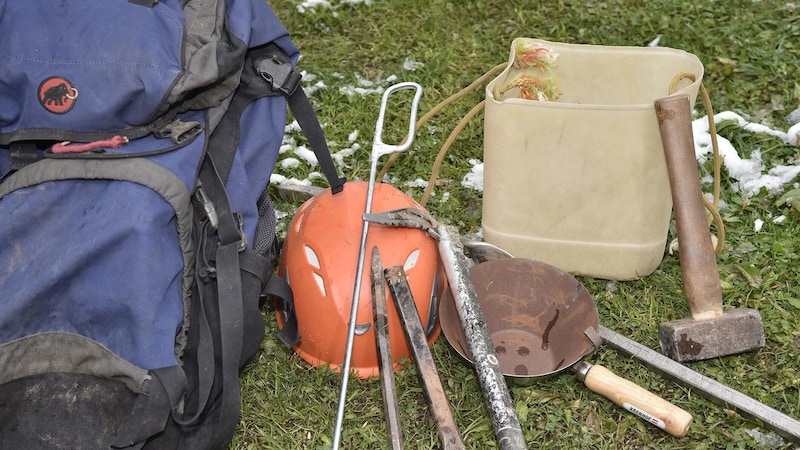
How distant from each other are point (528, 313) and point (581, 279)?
1.14ft

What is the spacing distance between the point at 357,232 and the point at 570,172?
2.35 feet

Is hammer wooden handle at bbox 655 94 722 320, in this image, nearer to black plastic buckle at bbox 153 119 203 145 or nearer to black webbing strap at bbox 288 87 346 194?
black webbing strap at bbox 288 87 346 194

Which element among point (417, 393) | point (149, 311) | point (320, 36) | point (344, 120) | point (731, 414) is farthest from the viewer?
point (320, 36)

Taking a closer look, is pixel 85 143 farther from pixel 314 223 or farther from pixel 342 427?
pixel 342 427

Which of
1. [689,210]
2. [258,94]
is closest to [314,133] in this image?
[258,94]

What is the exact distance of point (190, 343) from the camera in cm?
213

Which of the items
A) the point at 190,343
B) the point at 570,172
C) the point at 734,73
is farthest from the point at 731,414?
the point at 734,73

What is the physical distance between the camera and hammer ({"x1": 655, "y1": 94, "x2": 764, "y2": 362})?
247 centimetres

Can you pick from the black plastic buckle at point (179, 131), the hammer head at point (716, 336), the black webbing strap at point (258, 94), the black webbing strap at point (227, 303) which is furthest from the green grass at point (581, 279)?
the black plastic buckle at point (179, 131)

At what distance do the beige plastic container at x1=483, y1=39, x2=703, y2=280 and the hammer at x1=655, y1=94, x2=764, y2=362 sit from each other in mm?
76

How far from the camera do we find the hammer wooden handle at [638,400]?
2.25m

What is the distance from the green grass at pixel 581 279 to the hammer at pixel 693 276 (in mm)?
96

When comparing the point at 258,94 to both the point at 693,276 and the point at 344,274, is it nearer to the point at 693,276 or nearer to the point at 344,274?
the point at 344,274

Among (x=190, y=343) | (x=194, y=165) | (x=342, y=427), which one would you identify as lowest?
(x=342, y=427)
